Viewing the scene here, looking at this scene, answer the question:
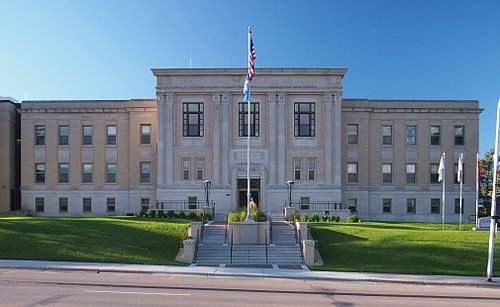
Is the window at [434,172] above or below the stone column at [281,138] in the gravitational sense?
below

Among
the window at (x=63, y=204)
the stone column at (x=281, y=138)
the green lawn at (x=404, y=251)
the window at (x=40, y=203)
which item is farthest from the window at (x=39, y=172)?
the green lawn at (x=404, y=251)

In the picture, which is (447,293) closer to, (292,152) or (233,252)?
(233,252)

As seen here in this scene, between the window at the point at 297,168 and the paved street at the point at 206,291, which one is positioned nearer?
the paved street at the point at 206,291

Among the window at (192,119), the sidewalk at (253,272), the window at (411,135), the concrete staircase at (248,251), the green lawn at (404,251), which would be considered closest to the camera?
the sidewalk at (253,272)

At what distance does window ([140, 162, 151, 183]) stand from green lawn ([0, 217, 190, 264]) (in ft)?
49.7

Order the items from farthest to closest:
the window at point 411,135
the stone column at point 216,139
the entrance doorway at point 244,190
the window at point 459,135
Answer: the window at point 411,135, the window at point 459,135, the entrance doorway at point 244,190, the stone column at point 216,139

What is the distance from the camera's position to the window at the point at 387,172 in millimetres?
42438

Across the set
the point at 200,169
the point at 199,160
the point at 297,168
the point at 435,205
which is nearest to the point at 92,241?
the point at 200,169

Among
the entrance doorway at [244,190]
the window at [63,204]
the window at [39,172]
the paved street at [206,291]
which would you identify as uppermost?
the window at [39,172]

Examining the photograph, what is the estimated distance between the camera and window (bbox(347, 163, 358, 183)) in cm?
4209

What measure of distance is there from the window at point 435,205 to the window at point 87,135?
115 feet

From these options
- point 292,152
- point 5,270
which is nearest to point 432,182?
point 292,152

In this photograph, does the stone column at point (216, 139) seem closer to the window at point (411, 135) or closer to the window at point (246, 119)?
the window at point (246, 119)

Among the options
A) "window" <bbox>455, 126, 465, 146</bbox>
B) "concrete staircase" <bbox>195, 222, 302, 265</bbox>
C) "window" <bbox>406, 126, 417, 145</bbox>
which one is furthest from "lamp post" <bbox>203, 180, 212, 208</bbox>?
"window" <bbox>455, 126, 465, 146</bbox>
